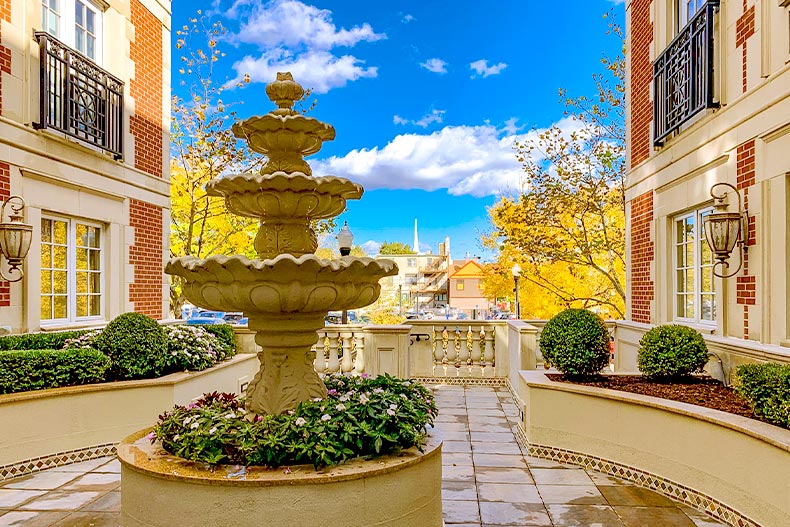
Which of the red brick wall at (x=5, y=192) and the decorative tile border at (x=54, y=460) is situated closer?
the decorative tile border at (x=54, y=460)

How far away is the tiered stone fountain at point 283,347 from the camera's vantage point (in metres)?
2.96

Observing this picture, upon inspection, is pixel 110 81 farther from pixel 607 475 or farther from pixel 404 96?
pixel 404 96

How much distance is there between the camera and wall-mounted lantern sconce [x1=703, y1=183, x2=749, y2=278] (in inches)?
216

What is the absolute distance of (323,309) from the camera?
143 inches

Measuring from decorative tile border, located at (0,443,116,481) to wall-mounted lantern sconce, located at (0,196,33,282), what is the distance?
2114 millimetres

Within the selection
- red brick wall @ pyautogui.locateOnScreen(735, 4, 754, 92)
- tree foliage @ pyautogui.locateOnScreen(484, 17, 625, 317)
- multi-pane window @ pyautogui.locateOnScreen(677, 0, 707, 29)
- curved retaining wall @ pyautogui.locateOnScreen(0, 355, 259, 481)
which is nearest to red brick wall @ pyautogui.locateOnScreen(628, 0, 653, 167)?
multi-pane window @ pyautogui.locateOnScreen(677, 0, 707, 29)

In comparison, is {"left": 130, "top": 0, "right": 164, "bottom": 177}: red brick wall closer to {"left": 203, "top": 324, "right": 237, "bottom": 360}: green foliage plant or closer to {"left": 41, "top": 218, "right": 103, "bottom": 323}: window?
{"left": 41, "top": 218, "right": 103, "bottom": 323}: window

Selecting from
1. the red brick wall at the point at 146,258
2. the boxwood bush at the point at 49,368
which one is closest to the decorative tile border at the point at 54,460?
the boxwood bush at the point at 49,368

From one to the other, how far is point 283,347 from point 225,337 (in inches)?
207

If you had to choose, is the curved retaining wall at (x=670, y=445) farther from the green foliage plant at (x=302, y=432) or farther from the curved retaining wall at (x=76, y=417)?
the curved retaining wall at (x=76, y=417)

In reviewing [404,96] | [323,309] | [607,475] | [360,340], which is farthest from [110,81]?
[404,96]

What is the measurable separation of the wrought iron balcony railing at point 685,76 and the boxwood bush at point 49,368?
7352mm

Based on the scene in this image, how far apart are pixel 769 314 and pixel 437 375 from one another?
19.3ft

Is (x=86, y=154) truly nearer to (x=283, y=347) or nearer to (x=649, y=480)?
(x=283, y=347)
